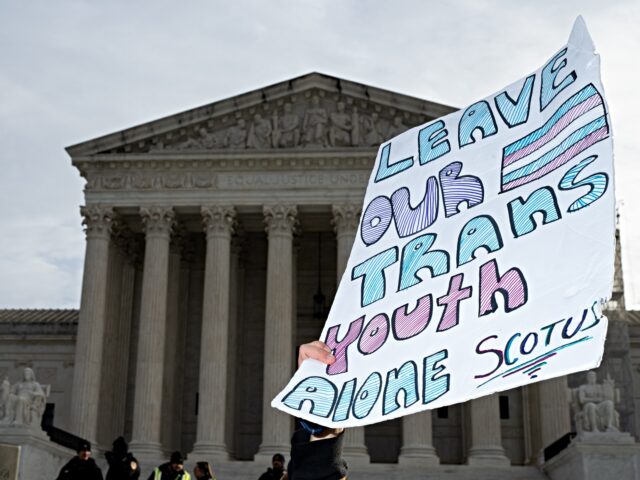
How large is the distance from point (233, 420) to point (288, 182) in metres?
11.5

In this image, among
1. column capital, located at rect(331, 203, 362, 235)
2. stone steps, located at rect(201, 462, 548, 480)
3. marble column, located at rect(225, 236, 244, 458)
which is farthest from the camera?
marble column, located at rect(225, 236, 244, 458)

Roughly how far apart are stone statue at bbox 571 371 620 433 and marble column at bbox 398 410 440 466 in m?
7.22

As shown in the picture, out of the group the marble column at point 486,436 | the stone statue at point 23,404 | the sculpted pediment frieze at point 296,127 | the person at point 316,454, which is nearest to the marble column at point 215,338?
the sculpted pediment frieze at point 296,127

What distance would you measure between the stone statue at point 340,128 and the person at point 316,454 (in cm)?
3803

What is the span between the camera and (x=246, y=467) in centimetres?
3834

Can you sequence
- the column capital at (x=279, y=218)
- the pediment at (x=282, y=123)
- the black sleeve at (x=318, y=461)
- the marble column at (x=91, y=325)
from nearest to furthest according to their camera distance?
the black sleeve at (x=318, y=461), the marble column at (x=91, y=325), the column capital at (x=279, y=218), the pediment at (x=282, y=123)

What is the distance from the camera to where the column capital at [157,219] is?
4259 centimetres

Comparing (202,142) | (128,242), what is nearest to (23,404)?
(128,242)

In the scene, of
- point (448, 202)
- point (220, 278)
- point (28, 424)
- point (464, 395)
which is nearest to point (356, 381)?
point (464, 395)

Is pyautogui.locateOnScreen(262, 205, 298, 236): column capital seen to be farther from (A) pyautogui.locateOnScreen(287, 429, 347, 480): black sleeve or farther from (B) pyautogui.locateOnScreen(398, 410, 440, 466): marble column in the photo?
(A) pyautogui.locateOnScreen(287, 429, 347, 480): black sleeve

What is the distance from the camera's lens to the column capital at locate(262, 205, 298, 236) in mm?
42219

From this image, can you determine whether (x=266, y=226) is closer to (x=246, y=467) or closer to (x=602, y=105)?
(x=246, y=467)

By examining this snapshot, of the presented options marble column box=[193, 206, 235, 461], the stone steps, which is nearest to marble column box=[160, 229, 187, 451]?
marble column box=[193, 206, 235, 461]

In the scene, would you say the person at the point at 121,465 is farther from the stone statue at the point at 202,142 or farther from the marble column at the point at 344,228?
the stone statue at the point at 202,142
